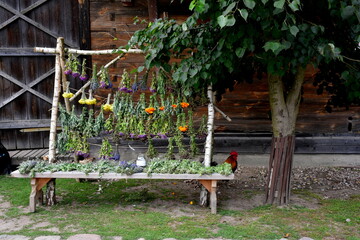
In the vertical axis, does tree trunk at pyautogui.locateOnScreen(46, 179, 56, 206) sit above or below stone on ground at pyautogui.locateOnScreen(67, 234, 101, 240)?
above

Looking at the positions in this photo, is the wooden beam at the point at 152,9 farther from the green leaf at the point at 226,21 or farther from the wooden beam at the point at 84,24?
the green leaf at the point at 226,21

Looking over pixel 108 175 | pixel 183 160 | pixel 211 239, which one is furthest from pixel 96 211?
pixel 211 239

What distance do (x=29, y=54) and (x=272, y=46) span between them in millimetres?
5684

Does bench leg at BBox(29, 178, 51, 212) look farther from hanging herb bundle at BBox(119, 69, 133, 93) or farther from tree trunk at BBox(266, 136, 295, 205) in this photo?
tree trunk at BBox(266, 136, 295, 205)

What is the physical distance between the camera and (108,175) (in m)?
4.70

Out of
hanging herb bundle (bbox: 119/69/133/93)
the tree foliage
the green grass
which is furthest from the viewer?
hanging herb bundle (bbox: 119/69/133/93)

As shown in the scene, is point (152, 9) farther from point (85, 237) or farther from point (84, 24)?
point (85, 237)

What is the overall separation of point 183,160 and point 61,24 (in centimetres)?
432

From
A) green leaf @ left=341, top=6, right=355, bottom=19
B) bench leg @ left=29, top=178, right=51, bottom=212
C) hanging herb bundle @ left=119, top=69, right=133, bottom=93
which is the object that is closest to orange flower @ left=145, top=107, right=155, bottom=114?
hanging herb bundle @ left=119, top=69, right=133, bottom=93

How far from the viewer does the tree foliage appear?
3488 mm

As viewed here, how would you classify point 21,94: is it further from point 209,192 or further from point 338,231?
point 338,231

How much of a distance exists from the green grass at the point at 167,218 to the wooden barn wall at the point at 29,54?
220 cm

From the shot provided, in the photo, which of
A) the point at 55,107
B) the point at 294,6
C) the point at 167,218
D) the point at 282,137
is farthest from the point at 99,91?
the point at 294,6

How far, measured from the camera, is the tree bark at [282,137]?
4.74 metres
